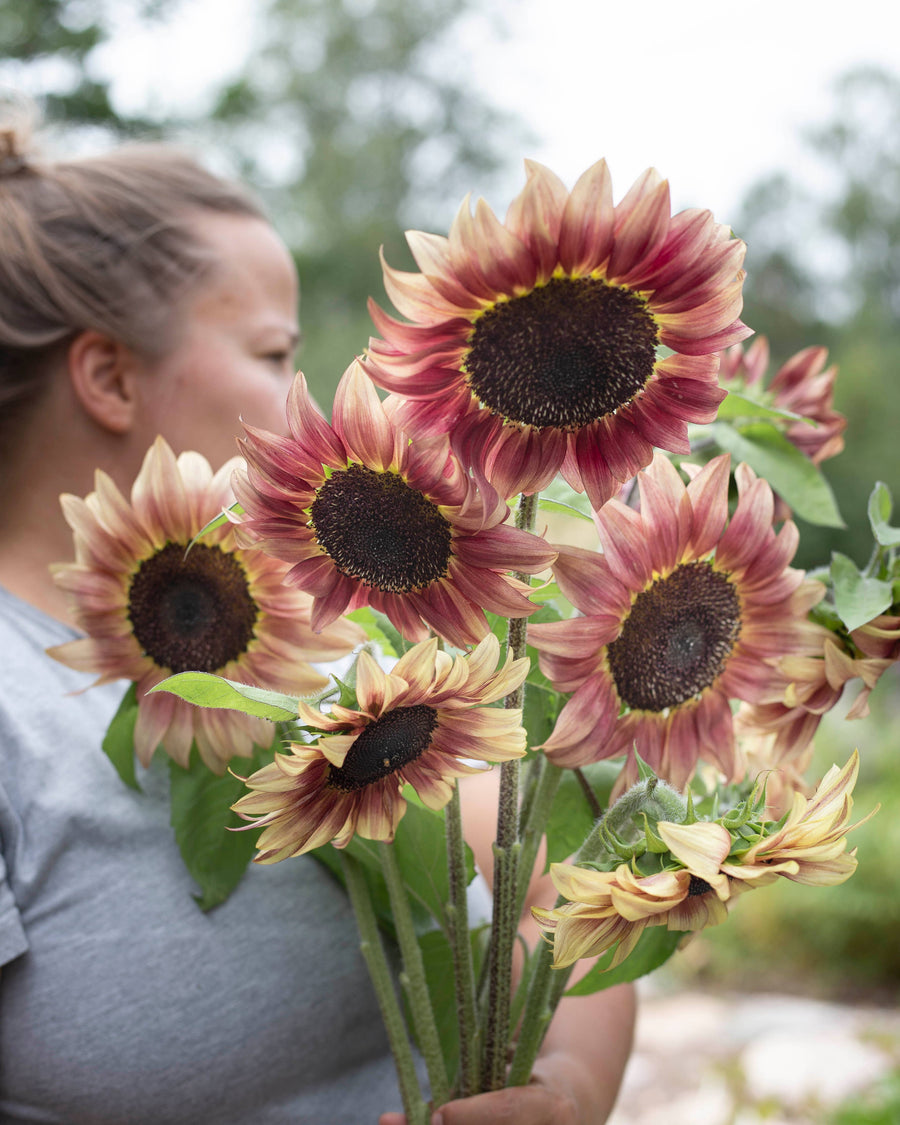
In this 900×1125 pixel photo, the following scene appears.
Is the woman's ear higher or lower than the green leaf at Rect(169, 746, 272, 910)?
higher

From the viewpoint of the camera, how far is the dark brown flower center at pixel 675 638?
46 centimetres

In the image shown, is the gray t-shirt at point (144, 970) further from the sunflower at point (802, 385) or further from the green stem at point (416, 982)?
the sunflower at point (802, 385)

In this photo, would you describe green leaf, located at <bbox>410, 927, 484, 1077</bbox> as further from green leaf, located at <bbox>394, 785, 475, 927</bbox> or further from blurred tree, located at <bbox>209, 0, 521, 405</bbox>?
blurred tree, located at <bbox>209, 0, 521, 405</bbox>

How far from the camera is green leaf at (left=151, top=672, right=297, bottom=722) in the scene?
0.38 metres

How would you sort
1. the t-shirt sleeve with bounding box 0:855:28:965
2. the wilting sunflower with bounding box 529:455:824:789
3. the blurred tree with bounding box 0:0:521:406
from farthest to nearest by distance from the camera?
the blurred tree with bounding box 0:0:521:406 → the t-shirt sleeve with bounding box 0:855:28:965 → the wilting sunflower with bounding box 529:455:824:789

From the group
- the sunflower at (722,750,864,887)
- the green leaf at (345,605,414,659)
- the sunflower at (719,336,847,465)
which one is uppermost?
the sunflower at (719,336,847,465)

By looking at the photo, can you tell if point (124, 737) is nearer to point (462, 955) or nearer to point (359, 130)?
point (462, 955)

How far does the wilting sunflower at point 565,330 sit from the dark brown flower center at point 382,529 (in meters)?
0.03

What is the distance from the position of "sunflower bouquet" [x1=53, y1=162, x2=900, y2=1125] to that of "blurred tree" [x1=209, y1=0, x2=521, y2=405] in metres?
7.76

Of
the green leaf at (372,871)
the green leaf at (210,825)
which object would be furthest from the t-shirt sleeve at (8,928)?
the green leaf at (372,871)

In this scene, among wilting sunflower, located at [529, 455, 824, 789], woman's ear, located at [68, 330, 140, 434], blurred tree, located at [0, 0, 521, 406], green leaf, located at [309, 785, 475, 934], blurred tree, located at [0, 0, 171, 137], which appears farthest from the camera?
blurred tree, located at [0, 0, 521, 406]

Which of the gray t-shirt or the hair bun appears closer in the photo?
the gray t-shirt

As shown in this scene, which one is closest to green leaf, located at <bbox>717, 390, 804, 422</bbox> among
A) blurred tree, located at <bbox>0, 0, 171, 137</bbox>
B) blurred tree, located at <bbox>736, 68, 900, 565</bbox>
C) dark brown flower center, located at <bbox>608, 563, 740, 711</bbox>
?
dark brown flower center, located at <bbox>608, 563, 740, 711</bbox>

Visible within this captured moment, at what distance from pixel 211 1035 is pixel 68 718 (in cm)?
26
